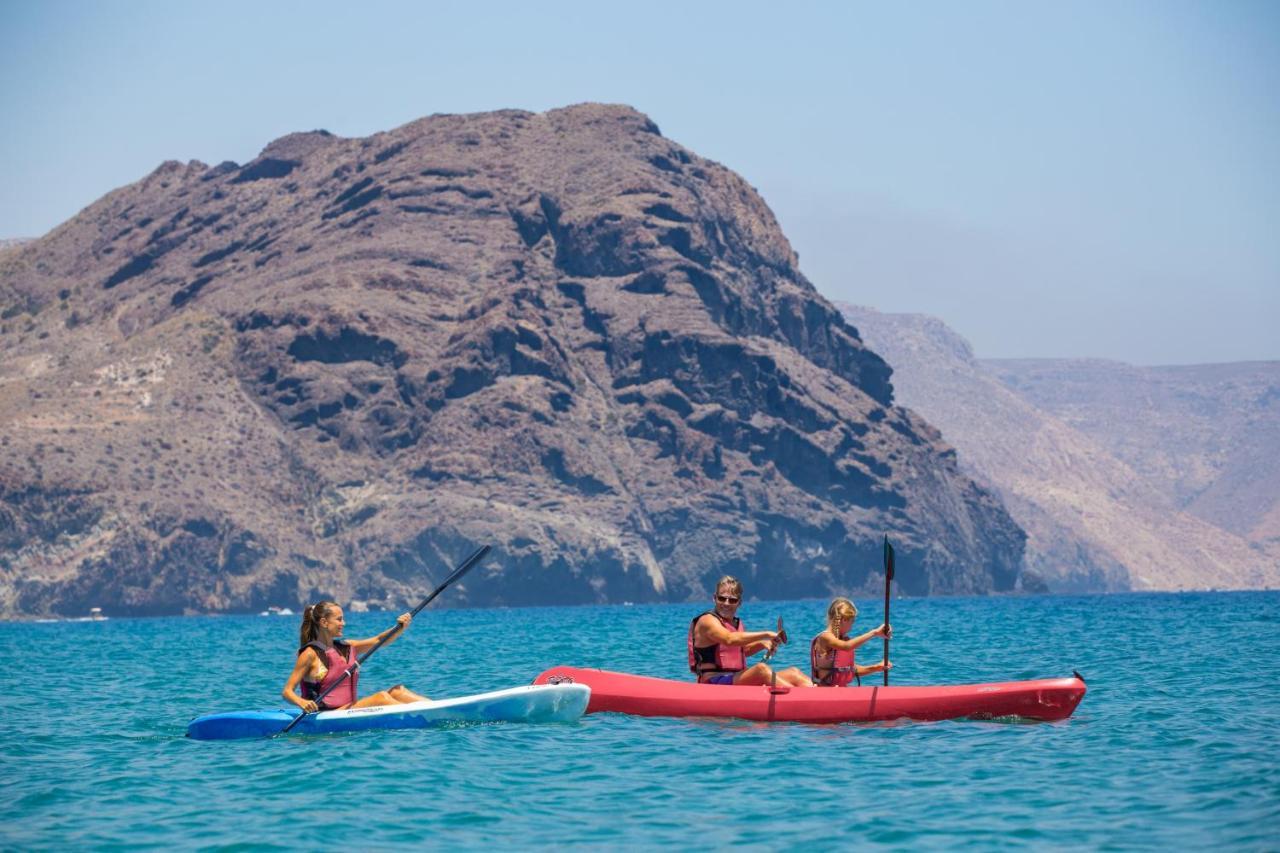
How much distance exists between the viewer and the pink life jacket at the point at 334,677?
23.2 metres

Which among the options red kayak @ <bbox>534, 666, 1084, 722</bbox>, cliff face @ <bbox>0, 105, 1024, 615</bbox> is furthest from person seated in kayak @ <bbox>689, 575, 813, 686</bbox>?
cliff face @ <bbox>0, 105, 1024, 615</bbox>

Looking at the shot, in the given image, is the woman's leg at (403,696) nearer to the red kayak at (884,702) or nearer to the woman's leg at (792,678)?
the red kayak at (884,702)

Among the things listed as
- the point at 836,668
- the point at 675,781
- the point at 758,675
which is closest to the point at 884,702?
the point at 836,668

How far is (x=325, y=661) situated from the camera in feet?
76.5

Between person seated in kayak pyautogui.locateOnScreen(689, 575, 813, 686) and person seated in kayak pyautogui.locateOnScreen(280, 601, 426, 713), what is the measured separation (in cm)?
409

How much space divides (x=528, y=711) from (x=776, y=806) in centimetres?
748

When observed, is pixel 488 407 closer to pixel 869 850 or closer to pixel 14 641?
pixel 14 641

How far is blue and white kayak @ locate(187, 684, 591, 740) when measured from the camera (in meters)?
23.7

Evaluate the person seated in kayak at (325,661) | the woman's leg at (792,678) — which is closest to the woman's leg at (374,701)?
the person seated in kayak at (325,661)

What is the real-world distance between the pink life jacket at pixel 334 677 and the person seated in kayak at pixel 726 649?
15.4 feet

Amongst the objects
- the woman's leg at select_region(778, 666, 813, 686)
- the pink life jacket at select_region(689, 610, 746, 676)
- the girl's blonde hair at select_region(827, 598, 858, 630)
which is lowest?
the woman's leg at select_region(778, 666, 813, 686)

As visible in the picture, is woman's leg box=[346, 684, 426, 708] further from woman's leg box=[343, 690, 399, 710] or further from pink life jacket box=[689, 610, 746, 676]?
pink life jacket box=[689, 610, 746, 676]

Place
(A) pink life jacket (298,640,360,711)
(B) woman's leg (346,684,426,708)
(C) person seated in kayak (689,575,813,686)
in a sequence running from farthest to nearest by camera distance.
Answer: (B) woman's leg (346,684,426,708) < (C) person seated in kayak (689,575,813,686) < (A) pink life jacket (298,640,360,711)

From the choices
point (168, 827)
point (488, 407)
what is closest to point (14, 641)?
point (168, 827)
